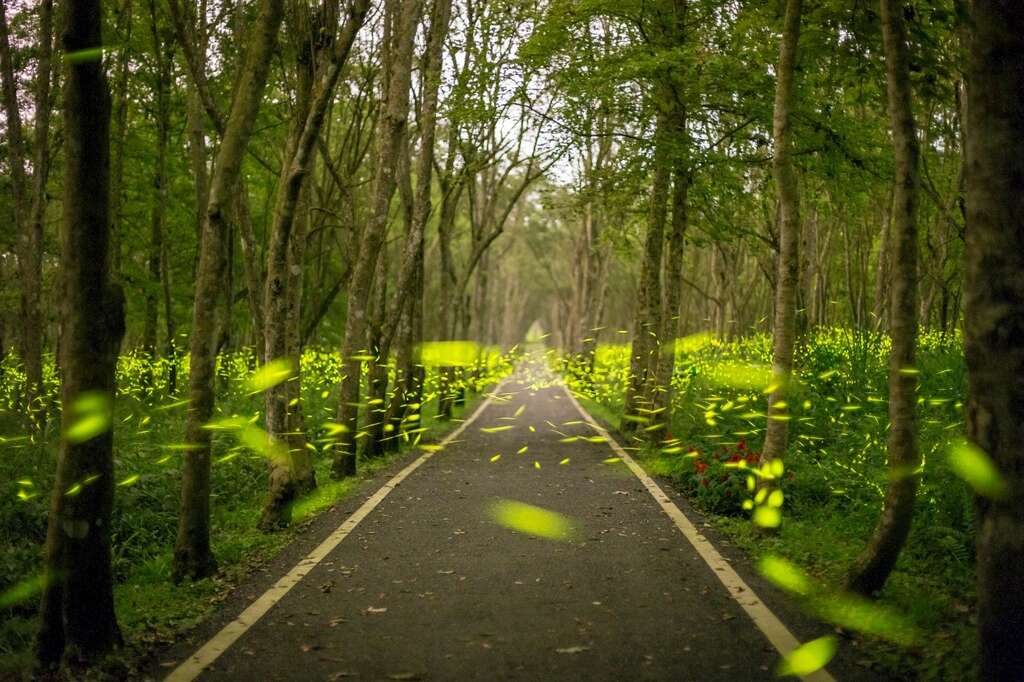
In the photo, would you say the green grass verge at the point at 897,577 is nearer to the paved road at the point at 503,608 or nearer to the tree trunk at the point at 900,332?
the tree trunk at the point at 900,332

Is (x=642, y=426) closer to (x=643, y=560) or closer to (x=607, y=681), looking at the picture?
(x=643, y=560)

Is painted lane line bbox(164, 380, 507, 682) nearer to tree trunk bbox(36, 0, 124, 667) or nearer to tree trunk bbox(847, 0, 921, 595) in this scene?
tree trunk bbox(36, 0, 124, 667)

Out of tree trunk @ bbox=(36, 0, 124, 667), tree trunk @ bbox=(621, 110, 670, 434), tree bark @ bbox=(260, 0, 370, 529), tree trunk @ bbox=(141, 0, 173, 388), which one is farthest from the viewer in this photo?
tree trunk @ bbox=(141, 0, 173, 388)

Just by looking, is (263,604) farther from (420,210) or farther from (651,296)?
(651,296)

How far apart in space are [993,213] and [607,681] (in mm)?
3123

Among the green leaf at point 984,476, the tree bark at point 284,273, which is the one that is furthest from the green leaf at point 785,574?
the tree bark at point 284,273

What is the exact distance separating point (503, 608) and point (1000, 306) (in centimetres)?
369

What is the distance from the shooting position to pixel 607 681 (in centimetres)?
460

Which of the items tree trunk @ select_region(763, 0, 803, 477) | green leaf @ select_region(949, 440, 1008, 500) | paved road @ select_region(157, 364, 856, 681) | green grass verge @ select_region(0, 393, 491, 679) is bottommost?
green grass verge @ select_region(0, 393, 491, 679)

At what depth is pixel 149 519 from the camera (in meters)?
9.22

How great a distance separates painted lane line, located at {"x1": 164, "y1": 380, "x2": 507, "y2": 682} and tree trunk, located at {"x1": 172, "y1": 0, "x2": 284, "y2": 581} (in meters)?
0.81

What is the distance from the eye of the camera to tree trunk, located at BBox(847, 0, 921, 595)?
5.92 metres

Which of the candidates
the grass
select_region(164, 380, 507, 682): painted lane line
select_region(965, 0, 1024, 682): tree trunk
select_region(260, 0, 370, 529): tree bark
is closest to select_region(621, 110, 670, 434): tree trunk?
the grass

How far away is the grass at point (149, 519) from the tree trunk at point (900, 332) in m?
4.78
